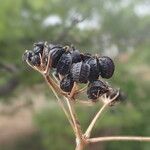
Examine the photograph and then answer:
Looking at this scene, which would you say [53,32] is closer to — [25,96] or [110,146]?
[25,96]

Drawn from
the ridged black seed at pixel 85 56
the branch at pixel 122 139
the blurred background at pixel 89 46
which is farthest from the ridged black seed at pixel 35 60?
the blurred background at pixel 89 46

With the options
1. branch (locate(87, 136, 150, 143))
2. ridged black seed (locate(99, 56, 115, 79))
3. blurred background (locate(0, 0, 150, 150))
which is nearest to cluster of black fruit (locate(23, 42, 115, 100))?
ridged black seed (locate(99, 56, 115, 79))

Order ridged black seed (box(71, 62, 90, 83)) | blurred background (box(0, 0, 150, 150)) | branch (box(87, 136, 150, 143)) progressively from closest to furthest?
branch (box(87, 136, 150, 143)) < ridged black seed (box(71, 62, 90, 83)) < blurred background (box(0, 0, 150, 150))

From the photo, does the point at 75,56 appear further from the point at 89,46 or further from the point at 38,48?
the point at 89,46

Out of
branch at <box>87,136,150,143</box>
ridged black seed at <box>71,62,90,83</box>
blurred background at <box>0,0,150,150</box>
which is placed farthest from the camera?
blurred background at <box>0,0,150,150</box>

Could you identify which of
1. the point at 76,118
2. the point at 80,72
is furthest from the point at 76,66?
the point at 76,118

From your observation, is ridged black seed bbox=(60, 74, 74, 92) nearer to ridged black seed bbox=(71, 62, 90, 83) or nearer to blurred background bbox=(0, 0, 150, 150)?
ridged black seed bbox=(71, 62, 90, 83)

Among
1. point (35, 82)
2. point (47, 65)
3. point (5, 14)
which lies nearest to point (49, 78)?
point (47, 65)
